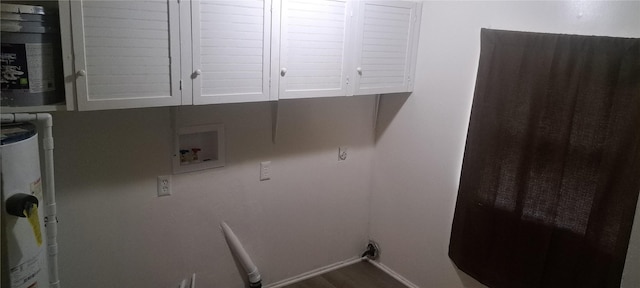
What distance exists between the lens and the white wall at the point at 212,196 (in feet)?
6.89

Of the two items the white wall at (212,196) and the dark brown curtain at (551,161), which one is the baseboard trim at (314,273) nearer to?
the white wall at (212,196)

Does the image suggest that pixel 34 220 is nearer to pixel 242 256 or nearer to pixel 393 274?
pixel 242 256

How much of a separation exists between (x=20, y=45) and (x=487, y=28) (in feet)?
7.11

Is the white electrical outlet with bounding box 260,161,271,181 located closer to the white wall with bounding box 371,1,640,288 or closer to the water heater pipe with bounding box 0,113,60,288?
the white wall with bounding box 371,1,640,288

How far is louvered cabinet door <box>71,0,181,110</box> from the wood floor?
1718 mm

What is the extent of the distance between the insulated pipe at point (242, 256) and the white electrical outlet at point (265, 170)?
37 centimetres

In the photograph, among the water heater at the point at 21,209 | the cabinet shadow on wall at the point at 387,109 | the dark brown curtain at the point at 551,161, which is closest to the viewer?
the water heater at the point at 21,209

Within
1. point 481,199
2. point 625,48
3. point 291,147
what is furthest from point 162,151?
point 625,48

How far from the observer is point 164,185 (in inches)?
91.0

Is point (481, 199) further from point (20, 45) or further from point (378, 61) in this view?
point (20, 45)

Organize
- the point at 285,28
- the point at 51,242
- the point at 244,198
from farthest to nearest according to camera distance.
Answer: the point at 244,198 → the point at 285,28 → the point at 51,242

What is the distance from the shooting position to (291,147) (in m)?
2.77

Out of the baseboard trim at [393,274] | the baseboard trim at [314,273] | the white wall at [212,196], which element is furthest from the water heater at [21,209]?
the baseboard trim at [393,274]

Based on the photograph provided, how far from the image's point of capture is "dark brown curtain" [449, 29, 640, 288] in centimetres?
188
